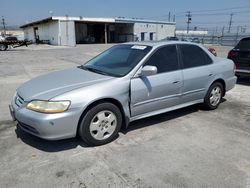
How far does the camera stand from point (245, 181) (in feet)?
9.07

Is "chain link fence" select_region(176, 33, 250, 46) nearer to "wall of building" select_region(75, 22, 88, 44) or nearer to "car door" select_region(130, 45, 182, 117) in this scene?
"wall of building" select_region(75, 22, 88, 44)

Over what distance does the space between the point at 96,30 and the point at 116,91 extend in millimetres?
45176

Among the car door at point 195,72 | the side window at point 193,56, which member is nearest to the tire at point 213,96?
the car door at point 195,72

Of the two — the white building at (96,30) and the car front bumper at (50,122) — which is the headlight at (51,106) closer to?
the car front bumper at (50,122)

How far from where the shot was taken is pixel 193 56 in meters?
4.70

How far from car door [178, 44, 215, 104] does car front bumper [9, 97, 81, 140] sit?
7.46 feet

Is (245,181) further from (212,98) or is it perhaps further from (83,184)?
(212,98)

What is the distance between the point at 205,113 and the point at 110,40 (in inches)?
1706

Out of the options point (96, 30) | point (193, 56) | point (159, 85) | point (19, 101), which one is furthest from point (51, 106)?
point (96, 30)

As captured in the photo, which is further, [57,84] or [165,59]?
[165,59]

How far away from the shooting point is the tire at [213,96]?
5023mm

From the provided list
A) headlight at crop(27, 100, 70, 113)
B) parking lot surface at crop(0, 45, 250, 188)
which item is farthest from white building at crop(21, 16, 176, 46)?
headlight at crop(27, 100, 70, 113)

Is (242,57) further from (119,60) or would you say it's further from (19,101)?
(19,101)

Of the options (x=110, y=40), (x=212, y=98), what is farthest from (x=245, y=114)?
(x=110, y=40)
